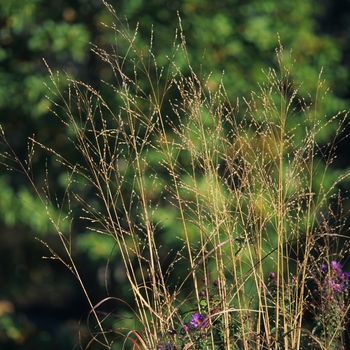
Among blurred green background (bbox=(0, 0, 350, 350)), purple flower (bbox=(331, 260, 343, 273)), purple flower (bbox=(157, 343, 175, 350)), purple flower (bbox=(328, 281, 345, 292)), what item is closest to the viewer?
purple flower (bbox=(157, 343, 175, 350))

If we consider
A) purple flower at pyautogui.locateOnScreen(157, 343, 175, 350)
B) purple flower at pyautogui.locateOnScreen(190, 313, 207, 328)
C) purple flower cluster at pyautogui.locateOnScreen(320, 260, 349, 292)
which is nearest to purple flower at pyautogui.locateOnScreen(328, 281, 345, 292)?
purple flower cluster at pyautogui.locateOnScreen(320, 260, 349, 292)

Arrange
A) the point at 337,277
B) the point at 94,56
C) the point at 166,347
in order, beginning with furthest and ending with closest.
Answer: the point at 94,56
the point at 337,277
the point at 166,347

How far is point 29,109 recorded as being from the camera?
7.30 meters

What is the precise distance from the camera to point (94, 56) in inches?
318

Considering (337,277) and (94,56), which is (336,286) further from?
(94,56)

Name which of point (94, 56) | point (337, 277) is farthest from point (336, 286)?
point (94, 56)

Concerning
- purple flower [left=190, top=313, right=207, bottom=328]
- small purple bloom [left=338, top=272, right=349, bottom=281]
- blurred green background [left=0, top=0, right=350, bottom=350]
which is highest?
purple flower [left=190, top=313, right=207, bottom=328]

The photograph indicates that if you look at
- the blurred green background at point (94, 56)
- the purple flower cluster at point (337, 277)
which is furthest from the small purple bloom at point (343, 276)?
the blurred green background at point (94, 56)

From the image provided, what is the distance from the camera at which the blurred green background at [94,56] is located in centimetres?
710

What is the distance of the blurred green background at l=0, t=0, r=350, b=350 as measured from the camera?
710 centimetres

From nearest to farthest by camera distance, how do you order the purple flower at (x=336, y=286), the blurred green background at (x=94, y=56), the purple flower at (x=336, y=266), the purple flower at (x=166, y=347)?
the purple flower at (x=166, y=347) < the purple flower at (x=336, y=286) < the purple flower at (x=336, y=266) < the blurred green background at (x=94, y=56)

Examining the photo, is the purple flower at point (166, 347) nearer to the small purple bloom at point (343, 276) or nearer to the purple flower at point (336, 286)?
the purple flower at point (336, 286)

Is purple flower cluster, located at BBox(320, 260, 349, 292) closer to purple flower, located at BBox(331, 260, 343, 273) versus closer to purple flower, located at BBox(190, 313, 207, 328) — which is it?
purple flower, located at BBox(331, 260, 343, 273)

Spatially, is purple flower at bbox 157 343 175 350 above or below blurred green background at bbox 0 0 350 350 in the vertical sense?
above
